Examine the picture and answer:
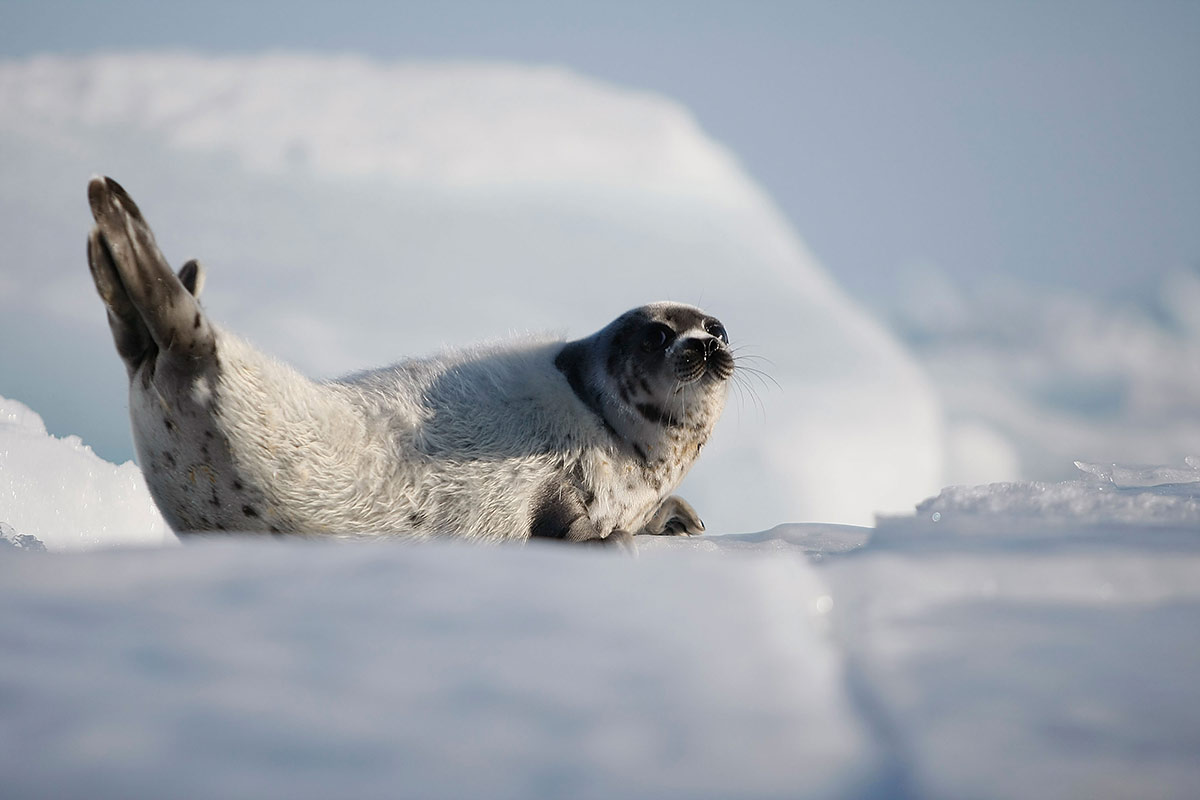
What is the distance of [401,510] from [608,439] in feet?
3.07

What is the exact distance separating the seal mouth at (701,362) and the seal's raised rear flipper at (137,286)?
1821mm

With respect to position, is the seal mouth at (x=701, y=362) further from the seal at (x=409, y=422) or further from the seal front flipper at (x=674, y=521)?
the seal front flipper at (x=674, y=521)

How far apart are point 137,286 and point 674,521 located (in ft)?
8.97

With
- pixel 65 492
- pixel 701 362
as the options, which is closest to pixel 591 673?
pixel 701 362

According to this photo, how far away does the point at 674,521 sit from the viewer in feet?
16.0

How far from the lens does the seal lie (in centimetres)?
324

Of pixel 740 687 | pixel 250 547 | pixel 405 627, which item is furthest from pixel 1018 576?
pixel 250 547

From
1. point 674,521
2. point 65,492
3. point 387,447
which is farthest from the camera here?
point 65,492

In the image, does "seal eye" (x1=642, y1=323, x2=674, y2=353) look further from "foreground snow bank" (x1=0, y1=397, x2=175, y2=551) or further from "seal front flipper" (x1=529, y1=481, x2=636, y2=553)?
"foreground snow bank" (x1=0, y1=397, x2=175, y2=551)

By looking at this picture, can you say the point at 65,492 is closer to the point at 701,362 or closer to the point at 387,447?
the point at 387,447

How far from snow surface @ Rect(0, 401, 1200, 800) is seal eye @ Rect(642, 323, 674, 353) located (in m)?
2.03

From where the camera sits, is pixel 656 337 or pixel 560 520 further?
pixel 656 337

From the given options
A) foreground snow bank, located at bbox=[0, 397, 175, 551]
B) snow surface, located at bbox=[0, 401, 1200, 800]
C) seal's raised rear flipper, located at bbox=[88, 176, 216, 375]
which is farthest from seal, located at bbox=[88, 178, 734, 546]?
foreground snow bank, located at bbox=[0, 397, 175, 551]

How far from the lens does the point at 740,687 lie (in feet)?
5.28
